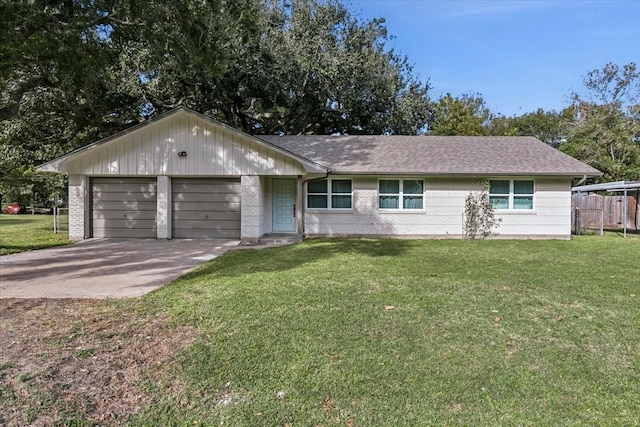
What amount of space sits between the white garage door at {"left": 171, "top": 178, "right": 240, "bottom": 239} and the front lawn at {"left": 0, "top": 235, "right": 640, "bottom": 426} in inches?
301

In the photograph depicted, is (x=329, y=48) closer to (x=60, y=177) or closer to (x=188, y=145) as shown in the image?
(x=188, y=145)

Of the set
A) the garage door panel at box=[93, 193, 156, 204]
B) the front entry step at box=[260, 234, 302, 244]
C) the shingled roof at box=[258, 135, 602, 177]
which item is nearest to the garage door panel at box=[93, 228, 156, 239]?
the garage door panel at box=[93, 193, 156, 204]

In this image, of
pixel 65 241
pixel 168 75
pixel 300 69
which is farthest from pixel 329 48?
pixel 65 241

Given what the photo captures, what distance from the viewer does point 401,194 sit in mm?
15680

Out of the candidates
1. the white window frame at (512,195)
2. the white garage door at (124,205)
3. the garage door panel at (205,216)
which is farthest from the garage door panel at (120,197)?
the white window frame at (512,195)

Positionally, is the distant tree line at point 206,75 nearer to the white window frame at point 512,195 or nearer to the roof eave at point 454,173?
the roof eave at point 454,173

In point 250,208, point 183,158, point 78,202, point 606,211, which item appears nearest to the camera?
point 250,208

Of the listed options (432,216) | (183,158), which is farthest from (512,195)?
(183,158)

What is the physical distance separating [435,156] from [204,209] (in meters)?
8.89

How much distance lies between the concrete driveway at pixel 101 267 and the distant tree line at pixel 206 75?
3876 millimetres

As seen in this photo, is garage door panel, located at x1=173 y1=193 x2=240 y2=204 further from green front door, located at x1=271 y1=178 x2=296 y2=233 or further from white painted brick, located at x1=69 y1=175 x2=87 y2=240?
white painted brick, located at x1=69 y1=175 x2=87 y2=240

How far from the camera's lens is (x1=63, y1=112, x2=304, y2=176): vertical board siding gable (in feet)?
46.8

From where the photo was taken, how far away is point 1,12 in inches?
302

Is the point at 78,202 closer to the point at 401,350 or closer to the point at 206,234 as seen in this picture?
the point at 206,234
